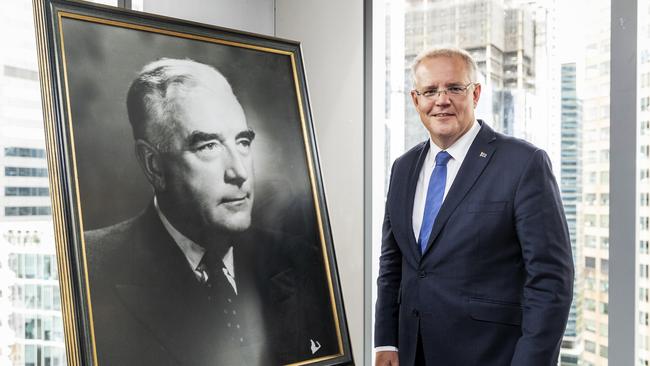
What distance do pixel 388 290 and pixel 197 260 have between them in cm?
72

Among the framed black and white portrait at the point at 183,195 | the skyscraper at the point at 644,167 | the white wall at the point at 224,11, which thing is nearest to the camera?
the framed black and white portrait at the point at 183,195

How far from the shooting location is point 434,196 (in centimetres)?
202

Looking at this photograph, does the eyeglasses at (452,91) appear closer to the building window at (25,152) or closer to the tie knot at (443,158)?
the tie knot at (443,158)

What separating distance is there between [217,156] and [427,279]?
80cm

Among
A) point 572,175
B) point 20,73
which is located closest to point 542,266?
point 572,175

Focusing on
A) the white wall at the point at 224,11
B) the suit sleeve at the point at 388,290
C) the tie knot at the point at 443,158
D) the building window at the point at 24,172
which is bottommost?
the suit sleeve at the point at 388,290

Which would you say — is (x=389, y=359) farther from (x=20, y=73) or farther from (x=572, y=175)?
(x=20, y=73)

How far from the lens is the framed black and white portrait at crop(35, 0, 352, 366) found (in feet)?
5.44

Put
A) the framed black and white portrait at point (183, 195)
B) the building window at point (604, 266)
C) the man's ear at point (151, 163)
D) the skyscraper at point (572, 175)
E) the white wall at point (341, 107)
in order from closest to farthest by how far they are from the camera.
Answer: the framed black and white portrait at point (183, 195)
the man's ear at point (151, 163)
the building window at point (604, 266)
the skyscraper at point (572, 175)
the white wall at point (341, 107)

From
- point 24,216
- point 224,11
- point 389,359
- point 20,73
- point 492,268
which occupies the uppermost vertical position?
point 224,11

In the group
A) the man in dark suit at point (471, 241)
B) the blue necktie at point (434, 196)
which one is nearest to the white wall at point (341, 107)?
the man in dark suit at point (471, 241)

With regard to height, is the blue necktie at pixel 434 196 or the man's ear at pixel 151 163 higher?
the man's ear at pixel 151 163

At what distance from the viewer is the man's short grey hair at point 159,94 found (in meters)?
1.82

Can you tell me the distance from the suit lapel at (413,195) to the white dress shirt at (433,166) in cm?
1
